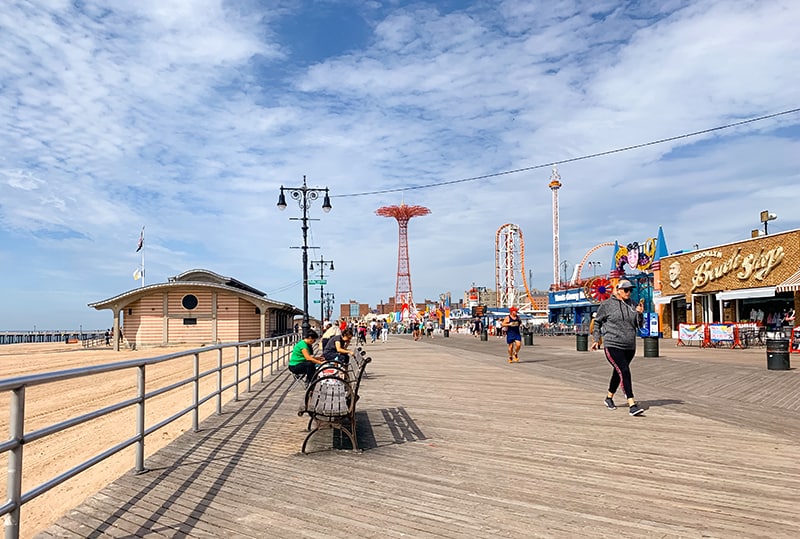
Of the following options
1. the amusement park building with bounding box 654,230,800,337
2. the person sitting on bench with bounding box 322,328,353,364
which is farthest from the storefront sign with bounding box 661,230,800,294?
the person sitting on bench with bounding box 322,328,353,364

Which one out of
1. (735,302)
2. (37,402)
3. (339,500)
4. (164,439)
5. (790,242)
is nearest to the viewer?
(339,500)

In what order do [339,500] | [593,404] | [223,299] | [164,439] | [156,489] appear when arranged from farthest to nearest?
1. [223,299]
2. [593,404]
3. [164,439]
4. [156,489]
5. [339,500]

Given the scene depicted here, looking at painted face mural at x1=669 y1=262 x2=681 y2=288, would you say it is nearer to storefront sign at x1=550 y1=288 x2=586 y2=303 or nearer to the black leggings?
storefront sign at x1=550 y1=288 x2=586 y2=303

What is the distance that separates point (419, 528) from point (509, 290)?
9046 centimetres

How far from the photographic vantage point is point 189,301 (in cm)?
3403

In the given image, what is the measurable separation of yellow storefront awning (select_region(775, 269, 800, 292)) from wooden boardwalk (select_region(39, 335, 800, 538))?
17.4m

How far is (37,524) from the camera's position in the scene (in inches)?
196

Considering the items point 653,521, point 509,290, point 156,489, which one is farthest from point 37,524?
point 509,290

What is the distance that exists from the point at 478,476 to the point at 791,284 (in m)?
24.4

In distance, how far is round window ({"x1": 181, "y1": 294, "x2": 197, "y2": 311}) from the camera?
3397 cm

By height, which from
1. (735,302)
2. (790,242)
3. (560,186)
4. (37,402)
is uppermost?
(560,186)

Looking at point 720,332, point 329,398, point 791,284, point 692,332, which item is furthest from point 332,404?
point 692,332

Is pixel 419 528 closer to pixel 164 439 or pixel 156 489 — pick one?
pixel 156 489

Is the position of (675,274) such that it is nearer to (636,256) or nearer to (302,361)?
(636,256)
